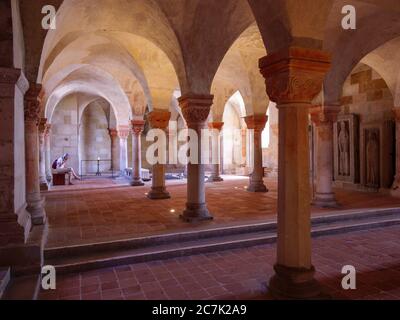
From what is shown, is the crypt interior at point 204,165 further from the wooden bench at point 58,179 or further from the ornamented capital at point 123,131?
the ornamented capital at point 123,131

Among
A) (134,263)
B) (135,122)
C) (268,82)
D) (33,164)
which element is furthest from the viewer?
(135,122)

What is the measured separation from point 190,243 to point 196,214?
3.89 feet

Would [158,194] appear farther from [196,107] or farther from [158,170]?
[196,107]

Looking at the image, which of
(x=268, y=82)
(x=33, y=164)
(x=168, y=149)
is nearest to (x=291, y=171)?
(x=268, y=82)

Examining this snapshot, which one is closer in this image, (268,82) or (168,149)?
(268,82)

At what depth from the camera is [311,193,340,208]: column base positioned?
25.5 ft

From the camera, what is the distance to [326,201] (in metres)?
7.84

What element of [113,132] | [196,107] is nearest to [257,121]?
[196,107]

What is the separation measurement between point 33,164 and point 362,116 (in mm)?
10894

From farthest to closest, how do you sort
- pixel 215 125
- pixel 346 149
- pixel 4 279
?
pixel 215 125 < pixel 346 149 < pixel 4 279

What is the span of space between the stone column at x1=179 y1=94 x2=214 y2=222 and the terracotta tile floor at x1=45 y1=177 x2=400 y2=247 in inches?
13.2

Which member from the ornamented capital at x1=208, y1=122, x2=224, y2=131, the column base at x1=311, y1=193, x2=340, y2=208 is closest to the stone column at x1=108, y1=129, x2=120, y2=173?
the ornamented capital at x1=208, y1=122, x2=224, y2=131

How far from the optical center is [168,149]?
23016mm

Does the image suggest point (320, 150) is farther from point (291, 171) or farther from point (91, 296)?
point (91, 296)
